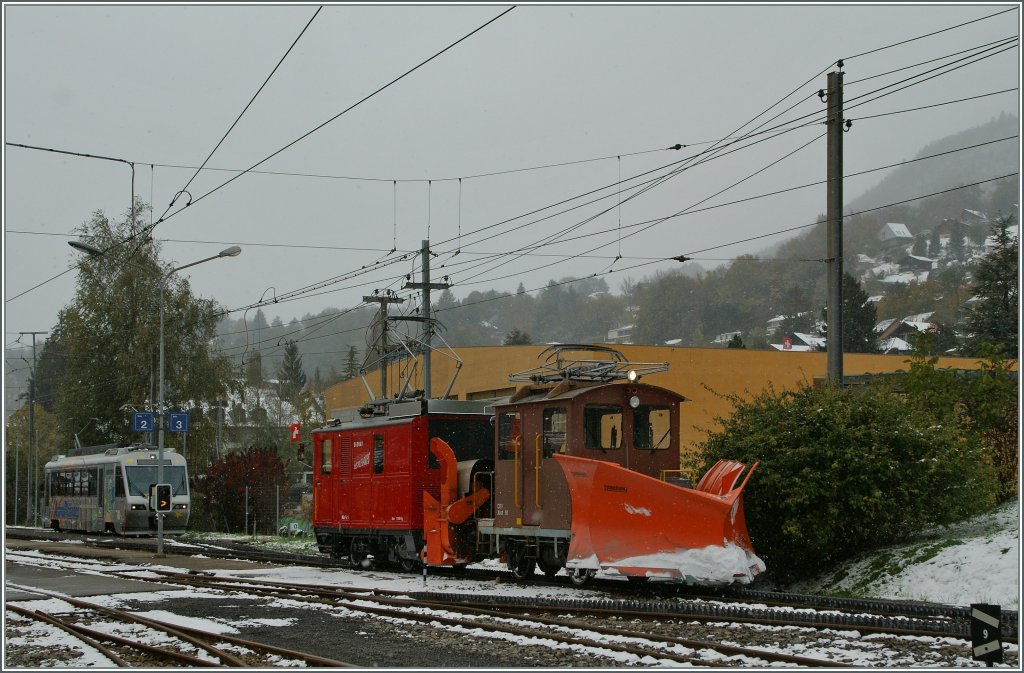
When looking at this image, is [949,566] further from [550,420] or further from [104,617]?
[104,617]

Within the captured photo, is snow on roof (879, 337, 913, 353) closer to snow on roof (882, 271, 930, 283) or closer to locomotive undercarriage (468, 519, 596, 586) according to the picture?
snow on roof (882, 271, 930, 283)

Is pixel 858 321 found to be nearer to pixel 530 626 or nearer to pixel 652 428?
pixel 652 428

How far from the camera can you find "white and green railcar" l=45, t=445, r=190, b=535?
3662cm

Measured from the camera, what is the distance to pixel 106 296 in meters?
51.6

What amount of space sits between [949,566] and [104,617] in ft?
35.6

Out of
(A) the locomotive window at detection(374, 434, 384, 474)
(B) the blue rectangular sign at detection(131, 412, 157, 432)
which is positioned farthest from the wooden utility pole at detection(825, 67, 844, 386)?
(B) the blue rectangular sign at detection(131, 412, 157, 432)

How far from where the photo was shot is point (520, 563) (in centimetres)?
1703

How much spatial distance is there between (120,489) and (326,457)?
56.3 ft

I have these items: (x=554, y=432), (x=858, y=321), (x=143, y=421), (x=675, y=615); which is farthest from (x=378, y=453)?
(x=858, y=321)

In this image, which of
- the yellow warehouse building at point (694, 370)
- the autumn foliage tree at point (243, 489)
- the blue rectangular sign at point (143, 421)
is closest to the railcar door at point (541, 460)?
the blue rectangular sign at point (143, 421)

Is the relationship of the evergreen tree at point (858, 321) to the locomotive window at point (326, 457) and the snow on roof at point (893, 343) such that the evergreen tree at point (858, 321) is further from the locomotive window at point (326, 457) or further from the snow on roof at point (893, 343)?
the locomotive window at point (326, 457)

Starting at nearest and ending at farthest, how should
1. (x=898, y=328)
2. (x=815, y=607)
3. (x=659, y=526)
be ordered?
(x=815, y=607)
(x=659, y=526)
(x=898, y=328)

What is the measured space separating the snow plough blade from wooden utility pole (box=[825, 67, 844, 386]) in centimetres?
400

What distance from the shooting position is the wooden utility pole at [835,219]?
17.2 metres
